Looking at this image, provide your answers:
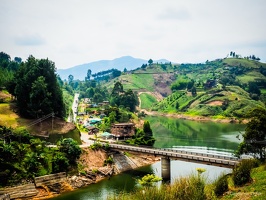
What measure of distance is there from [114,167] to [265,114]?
125ft

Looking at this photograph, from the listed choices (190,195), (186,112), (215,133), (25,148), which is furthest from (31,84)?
(186,112)

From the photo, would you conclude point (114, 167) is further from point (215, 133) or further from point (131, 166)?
point (215, 133)

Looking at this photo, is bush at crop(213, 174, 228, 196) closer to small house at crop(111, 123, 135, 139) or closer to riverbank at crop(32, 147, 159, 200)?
riverbank at crop(32, 147, 159, 200)

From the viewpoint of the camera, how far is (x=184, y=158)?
64000mm

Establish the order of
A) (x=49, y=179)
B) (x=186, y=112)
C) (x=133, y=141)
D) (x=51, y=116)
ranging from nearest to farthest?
(x=49, y=179) < (x=51, y=116) < (x=133, y=141) < (x=186, y=112)

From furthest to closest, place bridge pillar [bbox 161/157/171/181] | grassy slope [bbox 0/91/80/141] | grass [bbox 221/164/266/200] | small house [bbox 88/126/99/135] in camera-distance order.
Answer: small house [bbox 88/126/99/135] < grassy slope [bbox 0/91/80/141] < bridge pillar [bbox 161/157/171/181] < grass [bbox 221/164/266/200]

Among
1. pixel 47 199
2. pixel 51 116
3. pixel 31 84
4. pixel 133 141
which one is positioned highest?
pixel 31 84

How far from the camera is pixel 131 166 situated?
77750 millimetres

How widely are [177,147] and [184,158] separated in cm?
3618

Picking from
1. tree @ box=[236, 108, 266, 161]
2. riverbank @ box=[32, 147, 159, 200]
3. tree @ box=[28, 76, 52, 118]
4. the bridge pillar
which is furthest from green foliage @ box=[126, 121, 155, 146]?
tree @ box=[236, 108, 266, 161]

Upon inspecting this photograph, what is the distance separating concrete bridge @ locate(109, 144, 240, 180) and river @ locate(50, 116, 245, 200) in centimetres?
181

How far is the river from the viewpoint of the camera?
5959 centimetres

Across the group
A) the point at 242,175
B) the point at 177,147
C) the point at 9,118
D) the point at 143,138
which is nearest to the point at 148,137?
the point at 143,138

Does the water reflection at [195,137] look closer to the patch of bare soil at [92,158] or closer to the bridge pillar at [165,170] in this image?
the patch of bare soil at [92,158]
